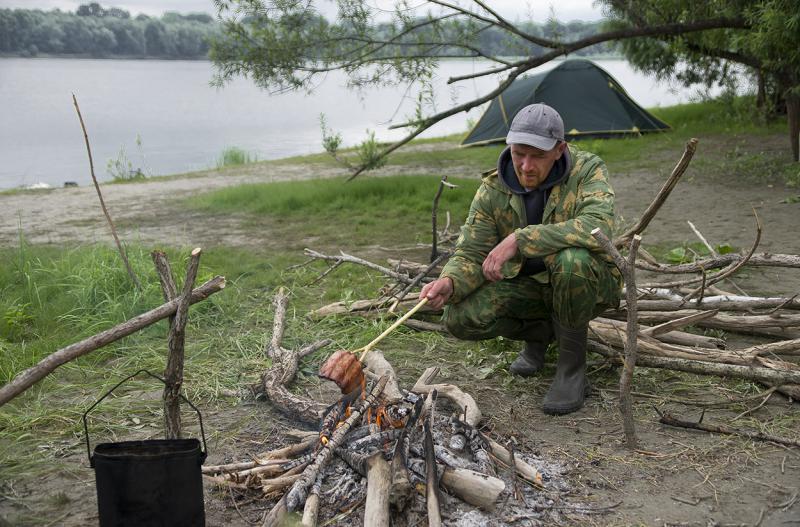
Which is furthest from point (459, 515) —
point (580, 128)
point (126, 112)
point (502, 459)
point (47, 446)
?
point (126, 112)

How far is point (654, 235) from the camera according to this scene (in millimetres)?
7215

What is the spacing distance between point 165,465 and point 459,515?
102cm

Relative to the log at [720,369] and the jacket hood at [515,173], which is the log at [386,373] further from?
the log at [720,369]

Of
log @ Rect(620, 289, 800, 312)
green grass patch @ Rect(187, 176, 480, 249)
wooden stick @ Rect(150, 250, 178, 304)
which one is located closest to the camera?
wooden stick @ Rect(150, 250, 178, 304)

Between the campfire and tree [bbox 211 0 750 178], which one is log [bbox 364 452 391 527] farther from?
tree [bbox 211 0 750 178]

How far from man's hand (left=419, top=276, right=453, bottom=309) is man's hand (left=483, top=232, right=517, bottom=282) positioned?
0.27 metres

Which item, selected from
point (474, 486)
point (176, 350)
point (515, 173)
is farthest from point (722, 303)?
point (176, 350)

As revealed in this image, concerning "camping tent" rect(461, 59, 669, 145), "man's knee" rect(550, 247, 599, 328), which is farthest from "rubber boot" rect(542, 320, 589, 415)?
"camping tent" rect(461, 59, 669, 145)

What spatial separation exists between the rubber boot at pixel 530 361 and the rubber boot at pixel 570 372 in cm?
33

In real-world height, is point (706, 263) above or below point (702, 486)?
above

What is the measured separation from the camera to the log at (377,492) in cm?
270

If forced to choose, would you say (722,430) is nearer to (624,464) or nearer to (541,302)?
(624,464)

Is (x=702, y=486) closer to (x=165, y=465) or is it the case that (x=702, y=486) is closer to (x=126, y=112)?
(x=165, y=465)

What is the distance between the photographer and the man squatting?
3.71 metres
